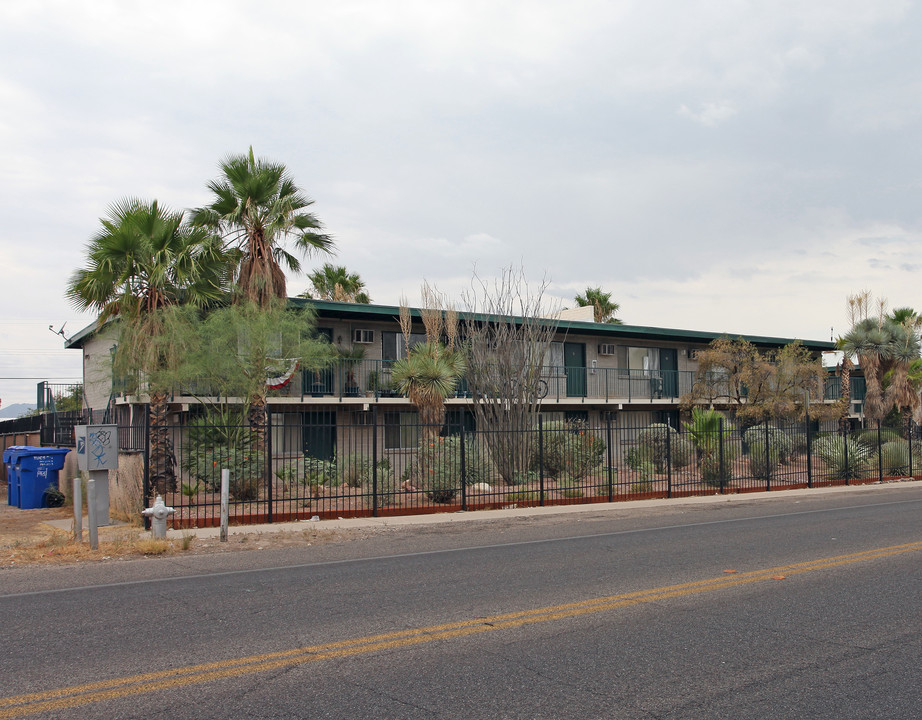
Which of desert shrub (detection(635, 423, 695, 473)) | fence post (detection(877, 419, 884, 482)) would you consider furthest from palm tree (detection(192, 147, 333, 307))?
fence post (detection(877, 419, 884, 482))

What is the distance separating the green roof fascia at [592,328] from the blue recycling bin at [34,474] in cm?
752

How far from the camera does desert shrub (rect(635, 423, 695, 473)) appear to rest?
2117 cm

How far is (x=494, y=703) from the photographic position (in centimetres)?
500

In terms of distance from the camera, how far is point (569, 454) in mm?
21328

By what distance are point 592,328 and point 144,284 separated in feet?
59.7

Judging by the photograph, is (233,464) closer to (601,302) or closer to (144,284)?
(144,284)

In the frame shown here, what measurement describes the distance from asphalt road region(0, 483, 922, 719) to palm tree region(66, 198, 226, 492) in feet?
27.1

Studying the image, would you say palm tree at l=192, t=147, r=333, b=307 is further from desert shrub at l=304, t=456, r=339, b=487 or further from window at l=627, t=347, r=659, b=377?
window at l=627, t=347, r=659, b=377

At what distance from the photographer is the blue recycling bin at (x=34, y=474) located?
19297mm

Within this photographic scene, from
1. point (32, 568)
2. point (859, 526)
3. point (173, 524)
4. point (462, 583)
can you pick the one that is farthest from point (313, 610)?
point (859, 526)

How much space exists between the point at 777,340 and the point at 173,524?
103ft

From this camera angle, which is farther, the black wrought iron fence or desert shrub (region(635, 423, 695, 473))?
desert shrub (region(635, 423, 695, 473))

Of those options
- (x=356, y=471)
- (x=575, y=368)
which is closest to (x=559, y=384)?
(x=575, y=368)

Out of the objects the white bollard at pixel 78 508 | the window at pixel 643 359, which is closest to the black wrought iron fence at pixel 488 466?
the white bollard at pixel 78 508
